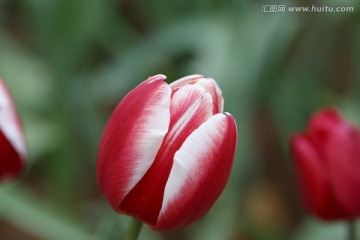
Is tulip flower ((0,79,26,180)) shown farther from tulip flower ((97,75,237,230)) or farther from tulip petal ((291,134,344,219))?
tulip petal ((291,134,344,219))

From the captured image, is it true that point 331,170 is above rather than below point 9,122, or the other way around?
below

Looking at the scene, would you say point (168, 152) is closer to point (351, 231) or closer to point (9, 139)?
point (9, 139)

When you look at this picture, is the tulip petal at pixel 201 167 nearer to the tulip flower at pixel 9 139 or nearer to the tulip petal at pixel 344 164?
the tulip flower at pixel 9 139

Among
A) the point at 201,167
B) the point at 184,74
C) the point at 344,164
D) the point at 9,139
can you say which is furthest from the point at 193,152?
the point at 184,74

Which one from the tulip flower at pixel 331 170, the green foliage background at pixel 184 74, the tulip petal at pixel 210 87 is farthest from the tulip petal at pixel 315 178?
the green foliage background at pixel 184 74

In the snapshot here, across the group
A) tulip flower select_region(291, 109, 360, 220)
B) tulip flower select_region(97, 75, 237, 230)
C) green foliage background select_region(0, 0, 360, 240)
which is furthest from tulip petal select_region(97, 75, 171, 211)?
green foliage background select_region(0, 0, 360, 240)
